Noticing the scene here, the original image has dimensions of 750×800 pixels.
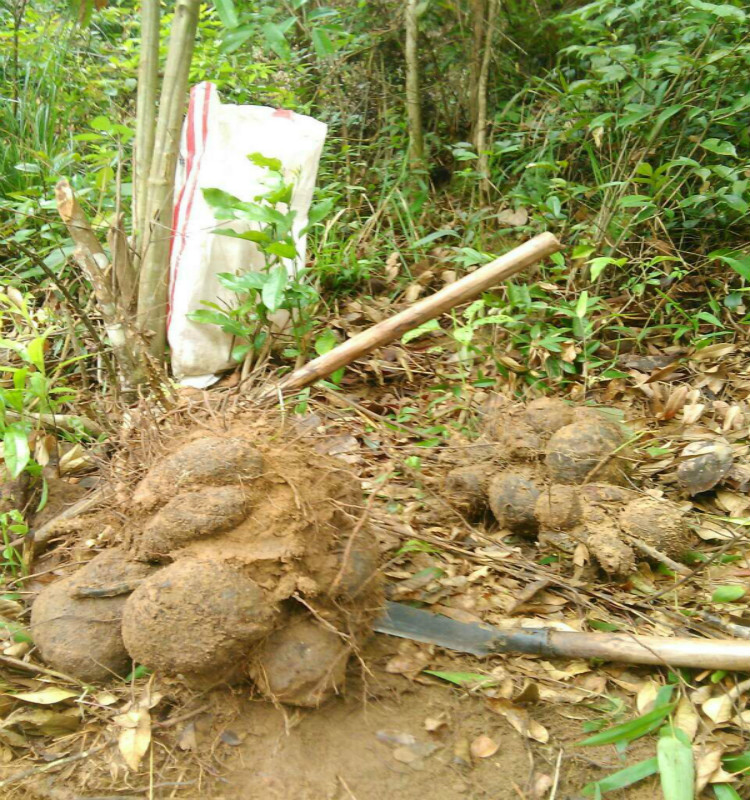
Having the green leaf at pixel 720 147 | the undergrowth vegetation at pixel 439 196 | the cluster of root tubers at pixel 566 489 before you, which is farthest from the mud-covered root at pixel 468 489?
the green leaf at pixel 720 147

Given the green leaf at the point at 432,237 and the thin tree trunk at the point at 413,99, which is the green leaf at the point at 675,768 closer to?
the green leaf at the point at 432,237

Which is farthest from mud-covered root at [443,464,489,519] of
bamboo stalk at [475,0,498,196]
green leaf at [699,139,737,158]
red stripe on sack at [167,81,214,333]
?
bamboo stalk at [475,0,498,196]

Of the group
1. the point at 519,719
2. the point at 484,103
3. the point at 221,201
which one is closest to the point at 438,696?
the point at 519,719

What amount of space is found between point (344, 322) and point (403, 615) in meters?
1.61

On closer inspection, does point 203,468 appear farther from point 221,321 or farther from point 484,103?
point 484,103

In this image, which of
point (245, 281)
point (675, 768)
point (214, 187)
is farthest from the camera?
point (214, 187)

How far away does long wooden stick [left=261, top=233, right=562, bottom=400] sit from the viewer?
6.45 ft

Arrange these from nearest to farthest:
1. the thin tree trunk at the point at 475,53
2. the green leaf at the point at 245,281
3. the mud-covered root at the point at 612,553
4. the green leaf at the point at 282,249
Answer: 1. the mud-covered root at the point at 612,553
2. the green leaf at the point at 282,249
3. the green leaf at the point at 245,281
4. the thin tree trunk at the point at 475,53

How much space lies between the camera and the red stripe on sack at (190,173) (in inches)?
108

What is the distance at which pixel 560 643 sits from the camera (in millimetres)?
1637

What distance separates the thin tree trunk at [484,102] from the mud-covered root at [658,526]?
2154 mm

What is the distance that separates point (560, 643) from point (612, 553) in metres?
0.32

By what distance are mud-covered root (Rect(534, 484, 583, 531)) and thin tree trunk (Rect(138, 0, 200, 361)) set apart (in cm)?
145

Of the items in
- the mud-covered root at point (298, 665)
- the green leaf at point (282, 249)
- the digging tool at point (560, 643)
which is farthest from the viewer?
the green leaf at point (282, 249)
